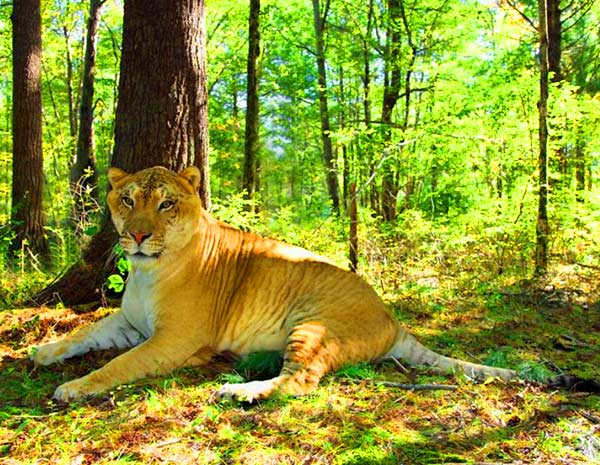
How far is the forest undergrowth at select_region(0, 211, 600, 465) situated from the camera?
8.83ft

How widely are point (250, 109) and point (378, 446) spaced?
862 cm

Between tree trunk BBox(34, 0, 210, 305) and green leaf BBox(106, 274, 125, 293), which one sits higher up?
tree trunk BBox(34, 0, 210, 305)

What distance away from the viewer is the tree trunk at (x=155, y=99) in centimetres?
538

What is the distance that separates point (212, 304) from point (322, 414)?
1.47 meters

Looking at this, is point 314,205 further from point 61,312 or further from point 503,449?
point 503,449

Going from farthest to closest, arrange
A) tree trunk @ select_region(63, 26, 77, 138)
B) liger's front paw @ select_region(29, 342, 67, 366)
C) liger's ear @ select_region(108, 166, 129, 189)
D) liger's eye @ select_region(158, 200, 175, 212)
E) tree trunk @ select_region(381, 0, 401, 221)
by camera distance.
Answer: tree trunk @ select_region(63, 26, 77, 138) → tree trunk @ select_region(381, 0, 401, 221) → liger's ear @ select_region(108, 166, 129, 189) → liger's front paw @ select_region(29, 342, 67, 366) → liger's eye @ select_region(158, 200, 175, 212)

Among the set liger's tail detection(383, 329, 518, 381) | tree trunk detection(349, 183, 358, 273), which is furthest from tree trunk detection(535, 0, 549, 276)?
liger's tail detection(383, 329, 518, 381)

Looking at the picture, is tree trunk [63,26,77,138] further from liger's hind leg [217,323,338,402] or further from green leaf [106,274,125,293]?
liger's hind leg [217,323,338,402]

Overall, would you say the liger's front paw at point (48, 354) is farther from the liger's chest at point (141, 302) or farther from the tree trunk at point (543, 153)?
the tree trunk at point (543, 153)

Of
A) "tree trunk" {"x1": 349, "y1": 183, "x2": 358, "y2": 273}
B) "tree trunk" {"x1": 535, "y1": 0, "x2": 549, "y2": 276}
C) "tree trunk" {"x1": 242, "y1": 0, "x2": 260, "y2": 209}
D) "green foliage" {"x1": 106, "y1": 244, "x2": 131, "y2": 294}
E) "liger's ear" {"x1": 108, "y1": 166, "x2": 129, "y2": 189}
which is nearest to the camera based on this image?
"liger's ear" {"x1": 108, "y1": 166, "x2": 129, "y2": 189}

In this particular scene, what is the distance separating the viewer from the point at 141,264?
409 centimetres

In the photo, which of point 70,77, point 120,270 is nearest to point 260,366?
point 120,270

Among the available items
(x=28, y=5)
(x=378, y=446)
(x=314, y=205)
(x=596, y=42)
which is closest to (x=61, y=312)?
(x=378, y=446)

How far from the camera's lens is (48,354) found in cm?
422
